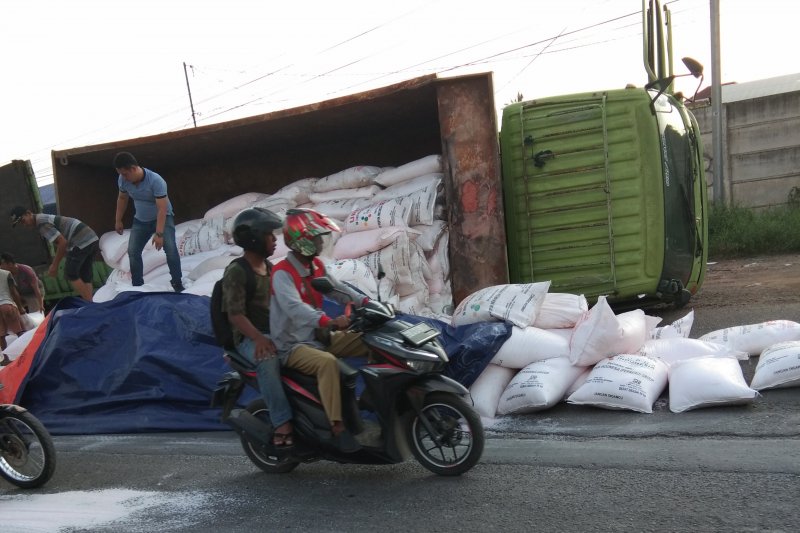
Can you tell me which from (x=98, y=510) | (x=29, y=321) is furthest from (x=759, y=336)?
(x=29, y=321)

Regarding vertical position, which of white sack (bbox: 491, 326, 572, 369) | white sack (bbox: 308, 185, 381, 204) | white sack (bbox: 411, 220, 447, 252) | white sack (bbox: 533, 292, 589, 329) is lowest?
white sack (bbox: 491, 326, 572, 369)

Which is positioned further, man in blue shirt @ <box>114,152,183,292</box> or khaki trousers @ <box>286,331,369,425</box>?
man in blue shirt @ <box>114,152,183,292</box>

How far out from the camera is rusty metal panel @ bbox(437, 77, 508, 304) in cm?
729

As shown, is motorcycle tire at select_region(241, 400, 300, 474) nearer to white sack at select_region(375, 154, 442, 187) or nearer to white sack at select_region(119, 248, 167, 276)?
white sack at select_region(375, 154, 442, 187)

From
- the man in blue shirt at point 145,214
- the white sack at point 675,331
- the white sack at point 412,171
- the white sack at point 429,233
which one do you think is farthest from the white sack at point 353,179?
the white sack at point 675,331

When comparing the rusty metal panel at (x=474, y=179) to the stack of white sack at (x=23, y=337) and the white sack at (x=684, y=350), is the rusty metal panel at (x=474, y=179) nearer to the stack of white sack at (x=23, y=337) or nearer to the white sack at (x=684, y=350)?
the white sack at (x=684, y=350)

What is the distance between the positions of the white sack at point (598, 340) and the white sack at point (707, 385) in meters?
0.51

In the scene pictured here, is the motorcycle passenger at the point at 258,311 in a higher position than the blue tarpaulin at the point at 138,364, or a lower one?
higher

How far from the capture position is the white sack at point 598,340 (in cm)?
525

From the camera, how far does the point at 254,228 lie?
3996 mm

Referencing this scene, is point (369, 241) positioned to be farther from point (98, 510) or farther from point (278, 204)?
point (98, 510)

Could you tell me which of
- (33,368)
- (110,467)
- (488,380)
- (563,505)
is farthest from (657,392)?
(33,368)

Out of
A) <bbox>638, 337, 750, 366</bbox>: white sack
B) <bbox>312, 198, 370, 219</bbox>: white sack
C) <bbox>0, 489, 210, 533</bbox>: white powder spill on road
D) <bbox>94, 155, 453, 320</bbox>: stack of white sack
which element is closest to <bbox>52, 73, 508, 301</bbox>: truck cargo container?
<bbox>94, 155, 453, 320</bbox>: stack of white sack

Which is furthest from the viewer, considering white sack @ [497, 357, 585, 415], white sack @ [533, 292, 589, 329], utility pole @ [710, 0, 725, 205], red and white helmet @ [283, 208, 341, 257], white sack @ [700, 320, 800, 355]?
utility pole @ [710, 0, 725, 205]
